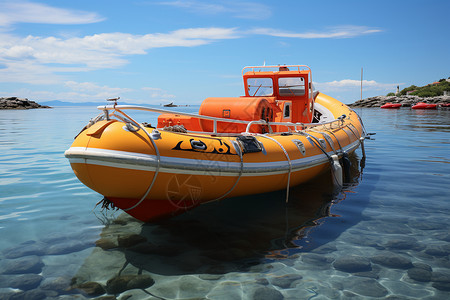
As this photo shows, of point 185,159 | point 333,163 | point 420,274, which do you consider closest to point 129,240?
point 185,159

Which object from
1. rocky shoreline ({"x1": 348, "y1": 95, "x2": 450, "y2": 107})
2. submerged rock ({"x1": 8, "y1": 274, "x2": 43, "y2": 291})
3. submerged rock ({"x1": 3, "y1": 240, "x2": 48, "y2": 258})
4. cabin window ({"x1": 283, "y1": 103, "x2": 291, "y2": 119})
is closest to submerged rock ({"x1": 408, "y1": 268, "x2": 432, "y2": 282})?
submerged rock ({"x1": 8, "y1": 274, "x2": 43, "y2": 291})

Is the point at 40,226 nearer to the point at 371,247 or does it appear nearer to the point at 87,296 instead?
the point at 87,296

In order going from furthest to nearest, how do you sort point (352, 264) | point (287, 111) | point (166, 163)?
point (287, 111), point (166, 163), point (352, 264)

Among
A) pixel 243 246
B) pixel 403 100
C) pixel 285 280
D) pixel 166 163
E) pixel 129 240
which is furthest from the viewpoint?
pixel 403 100

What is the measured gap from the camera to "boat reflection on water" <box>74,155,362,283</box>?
→ 3.82 m

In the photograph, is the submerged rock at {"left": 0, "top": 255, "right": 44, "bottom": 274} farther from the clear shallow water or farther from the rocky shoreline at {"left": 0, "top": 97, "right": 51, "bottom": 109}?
the rocky shoreline at {"left": 0, "top": 97, "right": 51, "bottom": 109}

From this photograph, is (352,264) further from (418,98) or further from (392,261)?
(418,98)

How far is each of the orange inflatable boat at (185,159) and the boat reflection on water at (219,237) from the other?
1.20ft

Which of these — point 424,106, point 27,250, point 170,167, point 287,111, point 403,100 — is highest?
point 403,100

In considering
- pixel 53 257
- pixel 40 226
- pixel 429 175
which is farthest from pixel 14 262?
pixel 429 175

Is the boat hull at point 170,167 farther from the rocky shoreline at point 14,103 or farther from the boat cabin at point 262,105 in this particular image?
the rocky shoreline at point 14,103

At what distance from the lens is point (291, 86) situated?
845 cm

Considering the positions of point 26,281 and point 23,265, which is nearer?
point 26,281

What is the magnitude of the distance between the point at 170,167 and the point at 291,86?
5134 mm
